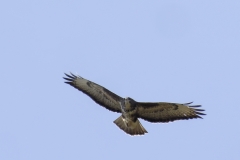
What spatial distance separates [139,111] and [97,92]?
4.63 ft

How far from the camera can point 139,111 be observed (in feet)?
65.7

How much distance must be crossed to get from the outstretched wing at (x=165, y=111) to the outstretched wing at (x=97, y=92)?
28.4 inches

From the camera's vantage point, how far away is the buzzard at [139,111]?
65.1 feet

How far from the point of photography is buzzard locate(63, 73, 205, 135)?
19.8 meters

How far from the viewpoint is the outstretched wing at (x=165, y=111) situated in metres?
19.9

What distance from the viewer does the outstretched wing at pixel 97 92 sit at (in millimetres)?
20250

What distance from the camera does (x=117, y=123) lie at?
20.0 m

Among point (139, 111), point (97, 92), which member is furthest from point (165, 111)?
point (97, 92)

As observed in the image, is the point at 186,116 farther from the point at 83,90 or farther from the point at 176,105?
the point at 83,90

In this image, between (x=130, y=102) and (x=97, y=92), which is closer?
(x=130, y=102)

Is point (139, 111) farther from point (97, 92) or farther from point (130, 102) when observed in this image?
point (97, 92)

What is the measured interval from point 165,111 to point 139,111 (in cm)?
74

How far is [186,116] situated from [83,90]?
3.11 m

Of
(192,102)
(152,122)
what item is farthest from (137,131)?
(192,102)
